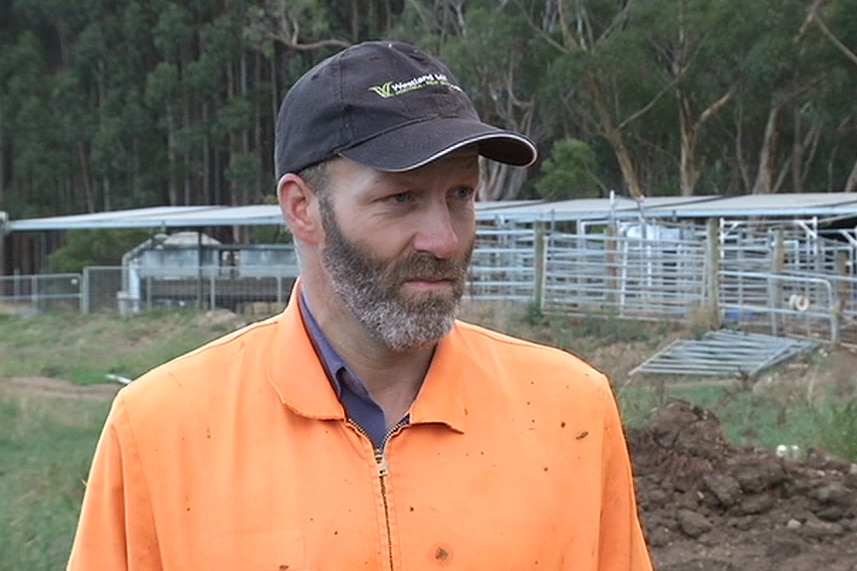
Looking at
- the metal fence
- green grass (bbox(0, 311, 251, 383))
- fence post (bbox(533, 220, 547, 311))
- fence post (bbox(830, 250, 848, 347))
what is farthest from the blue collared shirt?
fence post (bbox(533, 220, 547, 311))

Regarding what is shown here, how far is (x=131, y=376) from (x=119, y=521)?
45.7 feet

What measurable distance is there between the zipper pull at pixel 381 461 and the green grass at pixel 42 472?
15.2ft

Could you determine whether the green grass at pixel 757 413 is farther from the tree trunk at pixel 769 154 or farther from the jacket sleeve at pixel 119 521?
→ the tree trunk at pixel 769 154

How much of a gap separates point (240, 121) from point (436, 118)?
44.0 m

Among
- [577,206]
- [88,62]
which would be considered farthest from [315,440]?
[88,62]

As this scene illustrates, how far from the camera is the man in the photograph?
7.11ft

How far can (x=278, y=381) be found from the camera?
2256 millimetres

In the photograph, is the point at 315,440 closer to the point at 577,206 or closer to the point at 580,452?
the point at 580,452

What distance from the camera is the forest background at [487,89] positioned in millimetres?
31953

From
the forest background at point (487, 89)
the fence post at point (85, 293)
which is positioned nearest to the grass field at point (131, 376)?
the fence post at point (85, 293)

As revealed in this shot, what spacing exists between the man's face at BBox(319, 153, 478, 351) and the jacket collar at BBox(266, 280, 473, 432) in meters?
0.08

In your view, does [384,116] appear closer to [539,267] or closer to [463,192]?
[463,192]

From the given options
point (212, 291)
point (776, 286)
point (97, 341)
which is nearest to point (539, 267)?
point (776, 286)

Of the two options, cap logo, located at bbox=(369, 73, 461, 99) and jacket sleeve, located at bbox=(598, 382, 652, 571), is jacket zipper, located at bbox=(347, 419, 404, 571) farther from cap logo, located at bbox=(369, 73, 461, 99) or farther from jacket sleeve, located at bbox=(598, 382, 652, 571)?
cap logo, located at bbox=(369, 73, 461, 99)
